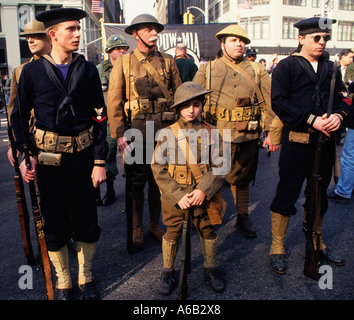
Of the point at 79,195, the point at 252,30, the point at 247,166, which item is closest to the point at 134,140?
the point at 79,195

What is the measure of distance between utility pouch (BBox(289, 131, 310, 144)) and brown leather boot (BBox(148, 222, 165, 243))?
5.93 feet

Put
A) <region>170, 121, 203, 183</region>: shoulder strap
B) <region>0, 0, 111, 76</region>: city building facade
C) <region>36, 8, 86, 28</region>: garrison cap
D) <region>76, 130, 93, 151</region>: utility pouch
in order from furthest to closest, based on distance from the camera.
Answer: <region>0, 0, 111, 76</region>: city building facade < <region>170, 121, 203, 183</region>: shoulder strap < <region>76, 130, 93, 151</region>: utility pouch < <region>36, 8, 86, 28</region>: garrison cap

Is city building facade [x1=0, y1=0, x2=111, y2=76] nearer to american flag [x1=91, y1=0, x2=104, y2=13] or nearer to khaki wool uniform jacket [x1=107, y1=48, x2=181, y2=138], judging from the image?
american flag [x1=91, y1=0, x2=104, y2=13]

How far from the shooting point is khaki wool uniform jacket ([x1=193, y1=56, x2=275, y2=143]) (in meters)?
3.98

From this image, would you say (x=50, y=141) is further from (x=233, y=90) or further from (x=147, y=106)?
(x=233, y=90)

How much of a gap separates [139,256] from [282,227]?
1.52 meters

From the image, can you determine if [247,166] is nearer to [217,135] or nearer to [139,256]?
[217,135]

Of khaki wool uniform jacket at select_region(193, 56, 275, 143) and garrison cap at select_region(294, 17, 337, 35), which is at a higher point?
garrison cap at select_region(294, 17, 337, 35)

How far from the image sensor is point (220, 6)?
151 ft

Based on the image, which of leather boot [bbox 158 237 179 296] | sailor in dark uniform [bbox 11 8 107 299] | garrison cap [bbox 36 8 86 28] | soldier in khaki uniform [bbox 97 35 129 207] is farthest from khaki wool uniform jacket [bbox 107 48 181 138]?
soldier in khaki uniform [bbox 97 35 129 207]

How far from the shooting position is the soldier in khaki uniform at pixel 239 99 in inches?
156

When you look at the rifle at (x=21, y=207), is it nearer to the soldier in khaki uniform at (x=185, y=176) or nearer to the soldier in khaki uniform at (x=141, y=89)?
the soldier in khaki uniform at (x=141, y=89)

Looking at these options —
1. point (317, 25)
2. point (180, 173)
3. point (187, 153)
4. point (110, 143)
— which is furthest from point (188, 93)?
point (110, 143)

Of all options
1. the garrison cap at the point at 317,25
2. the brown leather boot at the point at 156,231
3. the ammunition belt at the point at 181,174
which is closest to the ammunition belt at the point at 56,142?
the ammunition belt at the point at 181,174
